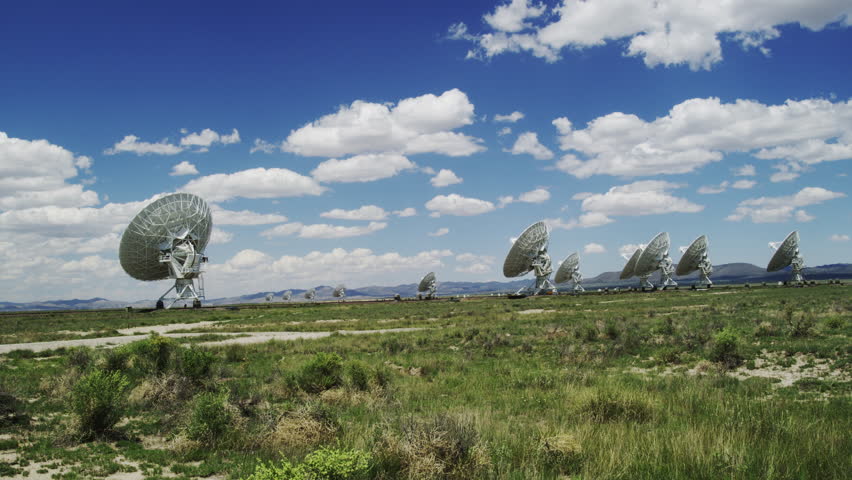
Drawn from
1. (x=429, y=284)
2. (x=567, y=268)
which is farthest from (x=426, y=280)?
(x=567, y=268)

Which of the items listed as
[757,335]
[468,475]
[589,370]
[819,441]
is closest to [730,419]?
[819,441]

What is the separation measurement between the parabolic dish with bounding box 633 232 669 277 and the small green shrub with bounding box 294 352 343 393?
88476 millimetres

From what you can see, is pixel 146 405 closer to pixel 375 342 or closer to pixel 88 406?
pixel 88 406

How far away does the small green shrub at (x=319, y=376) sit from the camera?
47.9 ft

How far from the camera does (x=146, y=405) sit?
44.0 feet

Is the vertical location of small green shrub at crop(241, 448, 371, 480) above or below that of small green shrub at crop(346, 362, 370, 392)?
above

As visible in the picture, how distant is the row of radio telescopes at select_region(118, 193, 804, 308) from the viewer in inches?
2751

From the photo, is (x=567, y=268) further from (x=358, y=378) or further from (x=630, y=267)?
(x=358, y=378)

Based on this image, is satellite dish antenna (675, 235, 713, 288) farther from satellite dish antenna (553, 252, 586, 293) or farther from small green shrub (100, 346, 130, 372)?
small green shrub (100, 346, 130, 372)

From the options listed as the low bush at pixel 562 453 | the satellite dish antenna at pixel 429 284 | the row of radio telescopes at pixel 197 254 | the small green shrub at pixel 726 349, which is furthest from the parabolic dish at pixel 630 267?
the low bush at pixel 562 453

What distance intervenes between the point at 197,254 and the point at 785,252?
99231 millimetres

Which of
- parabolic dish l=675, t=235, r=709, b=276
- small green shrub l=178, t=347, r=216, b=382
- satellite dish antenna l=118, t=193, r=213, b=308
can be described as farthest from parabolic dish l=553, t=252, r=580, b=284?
small green shrub l=178, t=347, r=216, b=382

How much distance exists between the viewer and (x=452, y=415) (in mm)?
9438

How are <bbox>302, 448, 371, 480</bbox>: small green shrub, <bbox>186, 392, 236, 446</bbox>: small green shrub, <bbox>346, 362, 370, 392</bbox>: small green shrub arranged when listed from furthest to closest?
<bbox>346, 362, 370, 392</bbox>: small green shrub < <bbox>186, 392, 236, 446</bbox>: small green shrub < <bbox>302, 448, 371, 480</bbox>: small green shrub
